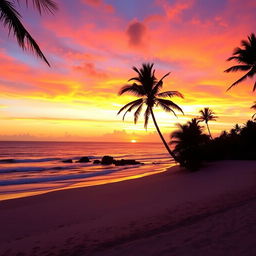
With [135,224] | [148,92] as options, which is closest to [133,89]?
[148,92]

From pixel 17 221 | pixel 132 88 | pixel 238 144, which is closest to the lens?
pixel 17 221

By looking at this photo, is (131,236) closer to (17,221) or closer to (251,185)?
(17,221)

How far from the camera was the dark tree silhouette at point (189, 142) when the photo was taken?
63.7ft

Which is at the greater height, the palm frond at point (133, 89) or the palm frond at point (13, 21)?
the palm frond at point (133, 89)

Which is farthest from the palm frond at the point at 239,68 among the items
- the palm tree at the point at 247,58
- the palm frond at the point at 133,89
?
the palm frond at the point at 133,89

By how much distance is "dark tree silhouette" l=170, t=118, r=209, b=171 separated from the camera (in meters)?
19.4

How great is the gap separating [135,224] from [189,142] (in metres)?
14.1

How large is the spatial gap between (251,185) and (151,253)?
26.9 ft

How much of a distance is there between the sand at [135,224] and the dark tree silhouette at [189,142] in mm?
8494

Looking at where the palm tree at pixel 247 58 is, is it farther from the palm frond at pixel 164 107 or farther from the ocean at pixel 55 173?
the ocean at pixel 55 173

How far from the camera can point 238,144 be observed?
2439 cm

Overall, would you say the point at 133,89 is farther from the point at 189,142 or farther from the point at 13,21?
the point at 13,21

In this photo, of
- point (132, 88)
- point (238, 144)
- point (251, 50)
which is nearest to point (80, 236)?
point (132, 88)

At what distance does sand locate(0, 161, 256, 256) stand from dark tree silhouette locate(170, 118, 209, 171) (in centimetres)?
849
